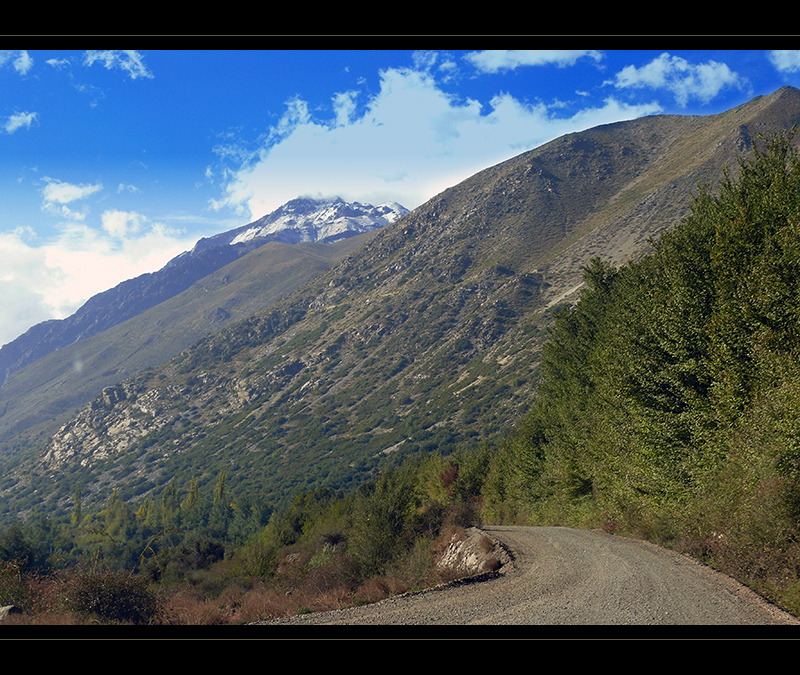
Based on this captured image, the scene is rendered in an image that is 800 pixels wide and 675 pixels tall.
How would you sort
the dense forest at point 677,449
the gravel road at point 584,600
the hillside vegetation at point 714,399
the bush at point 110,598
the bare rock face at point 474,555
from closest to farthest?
1. the gravel road at point 584,600
2. the bush at point 110,598
3. the dense forest at point 677,449
4. the hillside vegetation at point 714,399
5. the bare rock face at point 474,555

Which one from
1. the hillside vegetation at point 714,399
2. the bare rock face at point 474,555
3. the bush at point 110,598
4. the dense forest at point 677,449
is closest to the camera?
the bush at point 110,598

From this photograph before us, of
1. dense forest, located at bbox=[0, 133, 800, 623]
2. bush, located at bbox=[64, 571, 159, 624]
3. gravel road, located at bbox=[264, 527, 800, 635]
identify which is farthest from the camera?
dense forest, located at bbox=[0, 133, 800, 623]

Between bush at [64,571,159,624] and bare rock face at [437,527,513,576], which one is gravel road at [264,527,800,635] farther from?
bush at [64,571,159,624]

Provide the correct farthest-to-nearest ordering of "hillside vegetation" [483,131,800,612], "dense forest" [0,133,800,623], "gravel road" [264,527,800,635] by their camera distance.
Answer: "hillside vegetation" [483,131,800,612] < "dense forest" [0,133,800,623] < "gravel road" [264,527,800,635]

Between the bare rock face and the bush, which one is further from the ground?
the bush

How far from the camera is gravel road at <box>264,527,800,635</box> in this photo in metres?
9.74

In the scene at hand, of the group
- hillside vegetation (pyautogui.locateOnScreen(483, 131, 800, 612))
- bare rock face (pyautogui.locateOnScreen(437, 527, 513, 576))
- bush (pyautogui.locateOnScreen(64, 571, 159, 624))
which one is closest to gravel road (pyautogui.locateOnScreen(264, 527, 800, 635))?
bare rock face (pyautogui.locateOnScreen(437, 527, 513, 576))

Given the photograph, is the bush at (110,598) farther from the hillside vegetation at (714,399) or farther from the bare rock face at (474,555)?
the hillside vegetation at (714,399)

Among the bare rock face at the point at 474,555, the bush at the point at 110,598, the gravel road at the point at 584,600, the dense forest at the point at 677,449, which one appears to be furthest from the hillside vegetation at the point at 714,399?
the bush at the point at 110,598

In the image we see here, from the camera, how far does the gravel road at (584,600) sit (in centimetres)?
974

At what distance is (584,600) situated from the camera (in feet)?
35.8

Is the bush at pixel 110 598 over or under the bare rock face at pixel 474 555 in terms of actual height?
over
